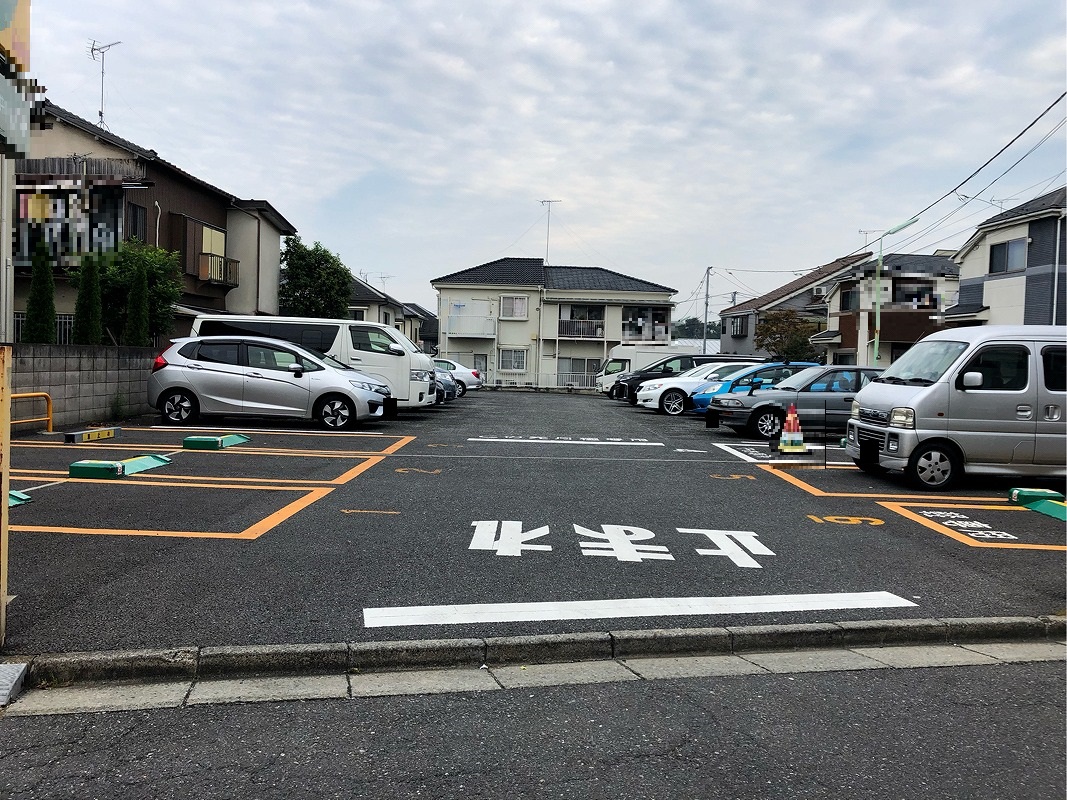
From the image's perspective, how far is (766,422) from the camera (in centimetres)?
1386

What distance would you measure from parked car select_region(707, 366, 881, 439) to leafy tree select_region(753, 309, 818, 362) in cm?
2738

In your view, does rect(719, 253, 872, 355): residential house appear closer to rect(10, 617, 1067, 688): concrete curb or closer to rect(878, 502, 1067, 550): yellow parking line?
rect(878, 502, 1067, 550): yellow parking line

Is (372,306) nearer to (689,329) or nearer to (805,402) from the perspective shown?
(805,402)

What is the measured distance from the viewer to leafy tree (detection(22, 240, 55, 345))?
1242 cm

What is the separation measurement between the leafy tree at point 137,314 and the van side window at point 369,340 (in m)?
3.84

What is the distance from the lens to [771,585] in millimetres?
5137

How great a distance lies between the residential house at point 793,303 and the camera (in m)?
43.7

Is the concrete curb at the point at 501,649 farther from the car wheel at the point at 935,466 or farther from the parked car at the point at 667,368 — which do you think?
the parked car at the point at 667,368

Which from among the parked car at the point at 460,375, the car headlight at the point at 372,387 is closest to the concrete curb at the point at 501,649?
the car headlight at the point at 372,387

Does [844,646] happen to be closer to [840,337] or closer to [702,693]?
[702,693]

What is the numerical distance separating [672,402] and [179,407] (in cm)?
1138

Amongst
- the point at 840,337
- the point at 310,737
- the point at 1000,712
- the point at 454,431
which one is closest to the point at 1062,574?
the point at 1000,712

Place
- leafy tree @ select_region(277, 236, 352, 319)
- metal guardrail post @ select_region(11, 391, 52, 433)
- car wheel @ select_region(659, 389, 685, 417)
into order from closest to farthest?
metal guardrail post @ select_region(11, 391, 52, 433) → car wheel @ select_region(659, 389, 685, 417) → leafy tree @ select_region(277, 236, 352, 319)

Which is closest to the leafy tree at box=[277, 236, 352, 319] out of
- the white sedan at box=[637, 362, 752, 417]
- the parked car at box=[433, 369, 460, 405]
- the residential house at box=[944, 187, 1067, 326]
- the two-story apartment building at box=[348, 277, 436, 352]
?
the two-story apartment building at box=[348, 277, 436, 352]
